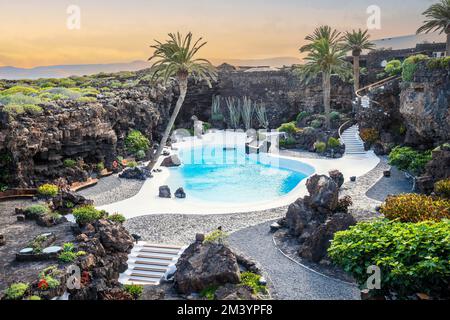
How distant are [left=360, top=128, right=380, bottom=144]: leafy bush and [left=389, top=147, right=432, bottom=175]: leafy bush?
8288mm

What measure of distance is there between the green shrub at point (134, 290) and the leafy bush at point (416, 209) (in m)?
9.73

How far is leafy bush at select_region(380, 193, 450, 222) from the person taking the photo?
642 inches

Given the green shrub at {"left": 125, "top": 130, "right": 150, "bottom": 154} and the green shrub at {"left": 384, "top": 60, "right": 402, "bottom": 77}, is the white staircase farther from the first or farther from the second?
the green shrub at {"left": 125, "top": 130, "right": 150, "bottom": 154}

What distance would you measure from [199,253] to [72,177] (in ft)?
51.0

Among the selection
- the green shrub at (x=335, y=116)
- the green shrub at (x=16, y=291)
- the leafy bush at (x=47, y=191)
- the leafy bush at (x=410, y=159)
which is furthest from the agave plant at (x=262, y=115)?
the green shrub at (x=16, y=291)

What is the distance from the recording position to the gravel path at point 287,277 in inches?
550

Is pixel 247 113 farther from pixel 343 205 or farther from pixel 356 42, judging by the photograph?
pixel 343 205

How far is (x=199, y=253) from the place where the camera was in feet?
49.4

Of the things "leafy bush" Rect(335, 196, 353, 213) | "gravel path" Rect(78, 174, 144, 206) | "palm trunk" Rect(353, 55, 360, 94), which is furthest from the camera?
"palm trunk" Rect(353, 55, 360, 94)

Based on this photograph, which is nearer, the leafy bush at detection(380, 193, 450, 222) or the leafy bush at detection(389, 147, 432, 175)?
the leafy bush at detection(380, 193, 450, 222)

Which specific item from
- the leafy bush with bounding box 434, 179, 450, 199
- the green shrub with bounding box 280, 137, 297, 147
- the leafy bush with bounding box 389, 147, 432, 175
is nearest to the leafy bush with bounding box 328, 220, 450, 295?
the leafy bush with bounding box 434, 179, 450, 199

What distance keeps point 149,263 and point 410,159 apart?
16.8m

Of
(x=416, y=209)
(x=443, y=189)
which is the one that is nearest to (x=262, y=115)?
(x=443, y=189)
